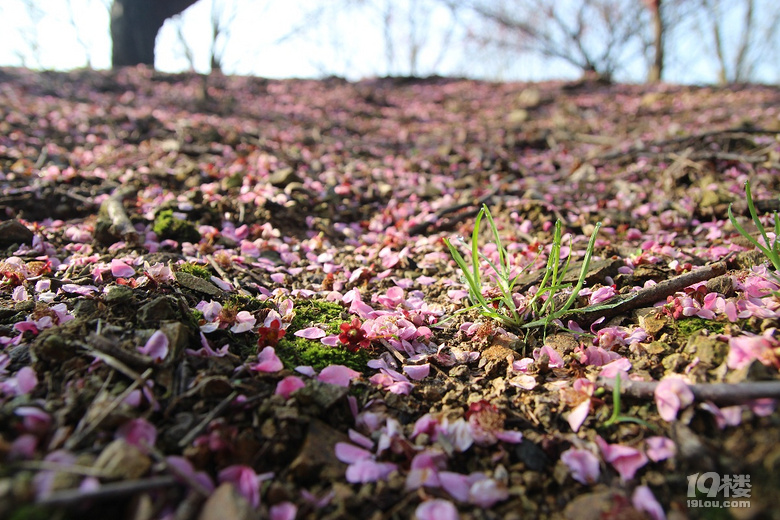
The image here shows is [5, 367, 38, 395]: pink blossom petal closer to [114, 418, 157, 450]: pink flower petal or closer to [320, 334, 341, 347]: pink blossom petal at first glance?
[114, 418, 157, 450]: pink flower petal

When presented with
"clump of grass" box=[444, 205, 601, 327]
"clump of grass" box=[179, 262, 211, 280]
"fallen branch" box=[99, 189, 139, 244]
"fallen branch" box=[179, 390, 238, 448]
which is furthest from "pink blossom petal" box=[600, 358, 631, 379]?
"fallen branch" box=[99, 189, 139, 244]

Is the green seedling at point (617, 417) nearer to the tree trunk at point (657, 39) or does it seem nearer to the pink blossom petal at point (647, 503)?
the pink blossom petal at point (647, 503)

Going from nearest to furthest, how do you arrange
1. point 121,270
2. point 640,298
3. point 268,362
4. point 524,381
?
1. point 268,362
2. point 524,381
3. point 640,298
4. point 121,270

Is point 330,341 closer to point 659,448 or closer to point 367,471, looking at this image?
point 367,471

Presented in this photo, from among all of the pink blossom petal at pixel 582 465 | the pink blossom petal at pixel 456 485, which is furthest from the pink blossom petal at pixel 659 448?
the pink blossom petal at pixel 456 485

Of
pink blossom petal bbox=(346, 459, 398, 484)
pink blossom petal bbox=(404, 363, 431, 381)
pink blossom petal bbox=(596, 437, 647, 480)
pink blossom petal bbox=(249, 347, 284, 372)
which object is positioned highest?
pink blossom petal bbox=(249, 347, 284, 372)

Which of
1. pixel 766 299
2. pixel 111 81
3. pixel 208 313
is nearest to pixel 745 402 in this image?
pixel 766 299

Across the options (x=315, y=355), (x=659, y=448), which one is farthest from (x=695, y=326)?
(x=315, y=355)

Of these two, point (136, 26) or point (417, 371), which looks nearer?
point (417, 371)
